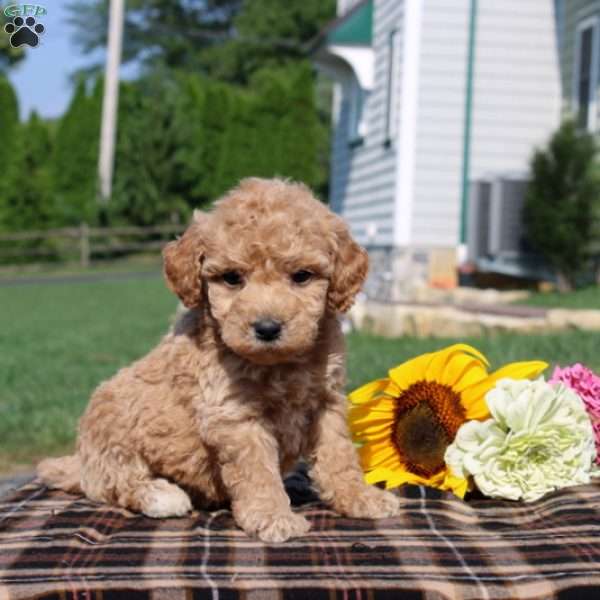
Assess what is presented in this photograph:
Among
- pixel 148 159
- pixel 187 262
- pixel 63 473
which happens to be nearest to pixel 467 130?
pixel 63 473

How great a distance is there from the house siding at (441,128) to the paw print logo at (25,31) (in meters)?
11.1

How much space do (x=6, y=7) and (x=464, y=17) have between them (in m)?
11.6

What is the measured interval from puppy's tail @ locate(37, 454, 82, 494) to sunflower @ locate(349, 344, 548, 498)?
1201mm

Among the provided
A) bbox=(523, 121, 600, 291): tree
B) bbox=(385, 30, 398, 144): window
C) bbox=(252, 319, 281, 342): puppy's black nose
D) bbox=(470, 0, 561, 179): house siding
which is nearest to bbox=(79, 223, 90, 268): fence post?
bbox=(385, 30, 398, 144): window

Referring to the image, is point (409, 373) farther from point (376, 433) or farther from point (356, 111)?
point (356, 111)

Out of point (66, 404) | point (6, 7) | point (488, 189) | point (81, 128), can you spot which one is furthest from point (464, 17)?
point (81, 128)

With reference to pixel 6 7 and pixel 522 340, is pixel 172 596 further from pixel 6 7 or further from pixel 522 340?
pixel 522 340

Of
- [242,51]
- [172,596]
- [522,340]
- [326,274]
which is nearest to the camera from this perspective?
[172,596]

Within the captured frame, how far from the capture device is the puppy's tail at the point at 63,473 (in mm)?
3887

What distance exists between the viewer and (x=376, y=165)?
16.9 meters

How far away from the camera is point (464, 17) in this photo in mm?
14914

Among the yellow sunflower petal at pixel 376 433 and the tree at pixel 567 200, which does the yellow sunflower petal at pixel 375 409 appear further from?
the tree at pixel 567 200

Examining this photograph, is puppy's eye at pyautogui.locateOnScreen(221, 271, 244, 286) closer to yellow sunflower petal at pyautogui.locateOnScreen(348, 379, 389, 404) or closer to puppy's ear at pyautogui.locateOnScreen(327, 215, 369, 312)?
puppy's ear at pyautogui.locateOnScreen(327, 215, 369, 312)

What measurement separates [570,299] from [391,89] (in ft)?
20.8
